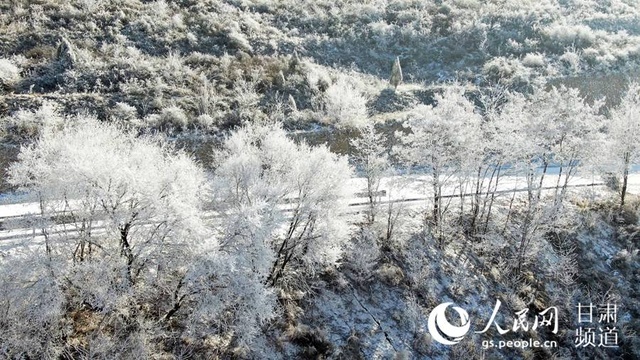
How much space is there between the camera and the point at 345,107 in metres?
32.2

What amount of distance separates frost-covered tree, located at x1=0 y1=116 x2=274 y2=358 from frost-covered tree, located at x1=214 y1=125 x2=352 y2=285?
1.26 meters

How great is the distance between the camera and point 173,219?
16000 millimetres

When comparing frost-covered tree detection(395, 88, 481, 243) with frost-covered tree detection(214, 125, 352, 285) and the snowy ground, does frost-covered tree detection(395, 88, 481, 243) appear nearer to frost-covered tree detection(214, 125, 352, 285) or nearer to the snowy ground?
the snowy ground

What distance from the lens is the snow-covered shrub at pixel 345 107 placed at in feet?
105

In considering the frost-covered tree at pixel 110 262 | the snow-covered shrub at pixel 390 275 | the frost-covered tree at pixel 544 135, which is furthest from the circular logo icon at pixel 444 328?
the frost-covered tree at pixel 110 262

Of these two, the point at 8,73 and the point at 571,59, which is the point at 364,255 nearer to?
the point at 8,73

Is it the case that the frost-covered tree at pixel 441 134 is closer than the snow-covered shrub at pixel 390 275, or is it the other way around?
the snow-covered shrub at pixel 390 275

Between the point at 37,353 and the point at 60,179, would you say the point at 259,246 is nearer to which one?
the point at 60,179

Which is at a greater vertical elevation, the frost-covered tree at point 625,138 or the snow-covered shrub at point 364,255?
the frost-covered tree at point 625,138

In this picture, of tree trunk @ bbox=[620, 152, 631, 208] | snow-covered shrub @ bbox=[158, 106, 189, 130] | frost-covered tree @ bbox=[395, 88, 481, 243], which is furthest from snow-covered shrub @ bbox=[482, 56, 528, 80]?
snow-covered shrub @ bbox=[158, 106, 189, 130]

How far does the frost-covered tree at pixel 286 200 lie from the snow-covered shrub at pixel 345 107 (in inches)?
412

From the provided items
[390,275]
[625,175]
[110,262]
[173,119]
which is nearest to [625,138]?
[625,175]

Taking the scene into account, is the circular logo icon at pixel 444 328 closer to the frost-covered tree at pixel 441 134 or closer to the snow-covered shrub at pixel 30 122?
the frost-covered tree at pixel 441 134

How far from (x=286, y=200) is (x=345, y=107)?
558 inches
